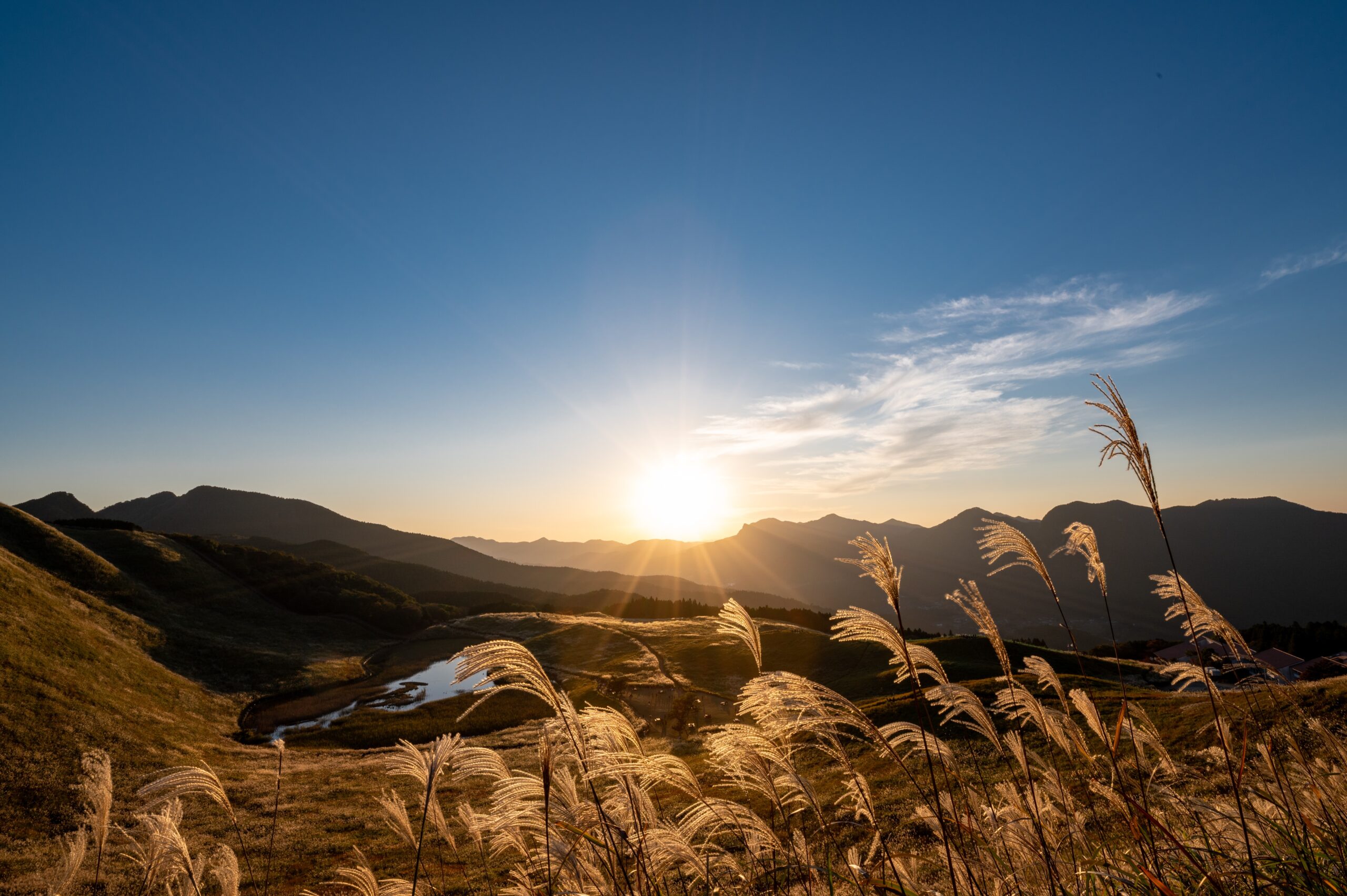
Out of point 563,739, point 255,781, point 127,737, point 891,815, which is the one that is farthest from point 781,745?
point 127,737

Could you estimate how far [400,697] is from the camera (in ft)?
162

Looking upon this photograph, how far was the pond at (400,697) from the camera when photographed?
41.3 meters

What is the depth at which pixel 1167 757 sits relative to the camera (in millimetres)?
4676

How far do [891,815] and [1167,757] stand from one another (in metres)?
11.2

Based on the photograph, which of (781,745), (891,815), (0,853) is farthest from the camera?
(0,853)

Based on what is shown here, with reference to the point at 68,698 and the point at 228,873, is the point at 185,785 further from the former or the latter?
the point at 68,698

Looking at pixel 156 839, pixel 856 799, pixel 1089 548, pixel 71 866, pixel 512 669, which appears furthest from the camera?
pixel 71 866

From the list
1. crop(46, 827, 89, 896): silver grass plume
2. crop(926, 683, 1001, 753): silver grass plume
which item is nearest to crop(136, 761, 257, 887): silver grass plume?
crop(46, 827, 89, 896): silver grass plume

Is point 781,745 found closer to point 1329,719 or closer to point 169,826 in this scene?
point 169,826

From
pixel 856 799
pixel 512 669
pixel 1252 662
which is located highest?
pixel 512 669

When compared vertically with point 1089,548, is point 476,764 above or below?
below

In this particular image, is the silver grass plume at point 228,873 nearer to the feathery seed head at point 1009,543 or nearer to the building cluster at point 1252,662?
the feathery seed head at point 1009,543

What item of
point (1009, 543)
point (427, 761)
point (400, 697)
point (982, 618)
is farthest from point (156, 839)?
point (400, 697)

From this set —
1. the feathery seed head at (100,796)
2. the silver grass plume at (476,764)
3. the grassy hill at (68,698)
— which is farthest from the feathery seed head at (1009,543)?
the grassy hill at (68,698)
